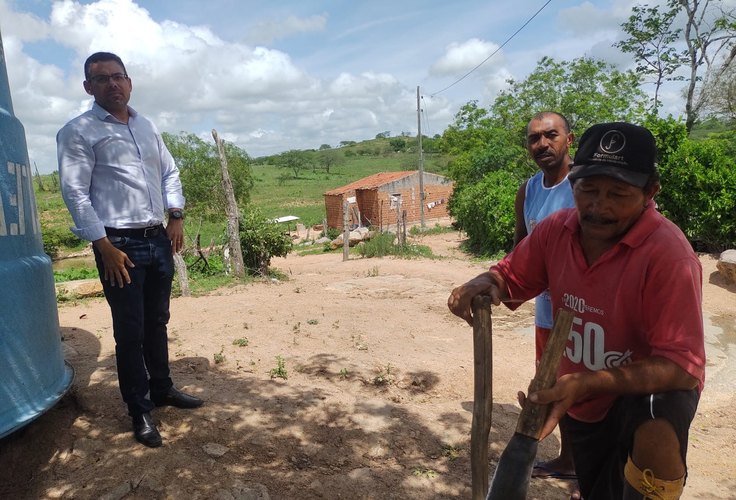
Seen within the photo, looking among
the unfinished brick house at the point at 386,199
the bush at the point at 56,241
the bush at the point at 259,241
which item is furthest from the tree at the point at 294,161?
the bush at the point at 259,241

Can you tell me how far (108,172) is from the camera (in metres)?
2.72

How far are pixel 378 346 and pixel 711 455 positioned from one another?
2861mm

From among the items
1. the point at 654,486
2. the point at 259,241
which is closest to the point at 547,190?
the point at 654,486

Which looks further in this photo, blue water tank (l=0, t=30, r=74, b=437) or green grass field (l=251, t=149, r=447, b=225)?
green grass field (l=251, t=149, r=447, b=225)

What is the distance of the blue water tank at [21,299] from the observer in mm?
2510

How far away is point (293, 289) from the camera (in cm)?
913

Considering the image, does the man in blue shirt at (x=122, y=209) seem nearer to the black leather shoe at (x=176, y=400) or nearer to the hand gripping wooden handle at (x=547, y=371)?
the black leather shoe at (x=176, y=400)

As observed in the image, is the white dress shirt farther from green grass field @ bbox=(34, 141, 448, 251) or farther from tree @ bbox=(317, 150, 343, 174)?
tree @ bbox=(317, 150, 343, 174)

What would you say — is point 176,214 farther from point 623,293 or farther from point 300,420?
point 623,293

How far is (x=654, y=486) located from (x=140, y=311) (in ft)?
7.79

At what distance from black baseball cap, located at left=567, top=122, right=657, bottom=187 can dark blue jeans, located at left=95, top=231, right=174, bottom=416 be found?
7.15 feet

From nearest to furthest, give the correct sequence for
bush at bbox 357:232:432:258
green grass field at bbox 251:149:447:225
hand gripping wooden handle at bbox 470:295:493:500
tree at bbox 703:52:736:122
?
hand gripping wooden handle at bbox 470:295:493:500
bush at bbox 357:232:432:258
tree at bbox 703:52:736:122
green grass field at bbox 251:149:447:225

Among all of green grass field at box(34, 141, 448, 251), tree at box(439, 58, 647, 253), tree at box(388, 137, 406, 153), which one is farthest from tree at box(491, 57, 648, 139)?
tree at box(388, 137, 406, 153)

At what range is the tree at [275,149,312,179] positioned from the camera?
Answer: 75250mm
